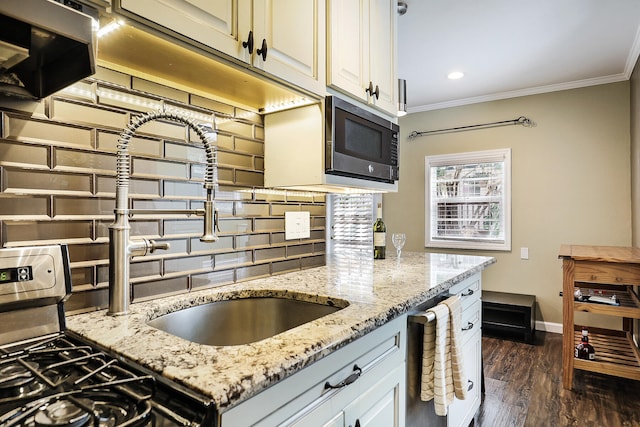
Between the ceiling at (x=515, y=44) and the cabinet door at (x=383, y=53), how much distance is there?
60 cm

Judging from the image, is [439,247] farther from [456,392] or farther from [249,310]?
[249,310]

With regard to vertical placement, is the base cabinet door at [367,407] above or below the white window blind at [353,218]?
below

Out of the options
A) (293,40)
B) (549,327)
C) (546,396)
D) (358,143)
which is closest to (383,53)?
(358,143)

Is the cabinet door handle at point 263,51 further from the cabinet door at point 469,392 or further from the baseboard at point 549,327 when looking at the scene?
the baseboard at point 549,327

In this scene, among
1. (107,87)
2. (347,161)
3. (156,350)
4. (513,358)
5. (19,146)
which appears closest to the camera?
Result: (156,350)

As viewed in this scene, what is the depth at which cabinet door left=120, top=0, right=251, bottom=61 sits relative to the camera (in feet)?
2.82

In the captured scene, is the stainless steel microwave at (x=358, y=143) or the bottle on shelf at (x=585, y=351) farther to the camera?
the bottle on shelf at (x=585, y=351)

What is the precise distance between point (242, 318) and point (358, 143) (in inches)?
33.8

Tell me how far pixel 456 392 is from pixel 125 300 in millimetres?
1258

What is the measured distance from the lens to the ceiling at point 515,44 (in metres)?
2.39

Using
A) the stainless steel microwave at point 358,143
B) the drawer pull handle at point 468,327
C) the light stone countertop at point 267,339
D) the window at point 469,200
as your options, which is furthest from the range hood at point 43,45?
the window at point 469,200

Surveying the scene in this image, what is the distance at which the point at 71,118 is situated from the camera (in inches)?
37.8

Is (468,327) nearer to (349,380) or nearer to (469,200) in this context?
(349,380)

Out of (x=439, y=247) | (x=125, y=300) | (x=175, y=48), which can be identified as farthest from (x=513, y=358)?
(x=175, y=48)
